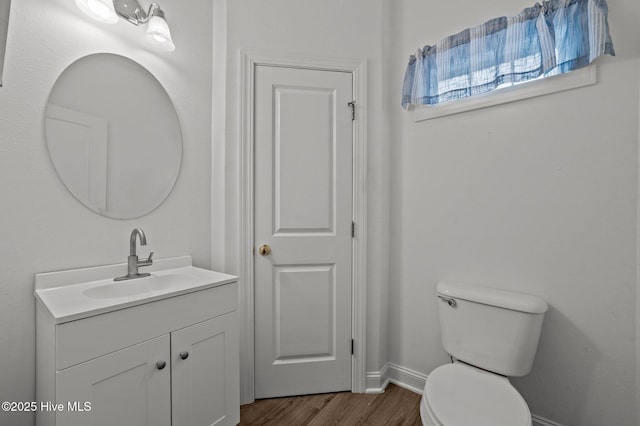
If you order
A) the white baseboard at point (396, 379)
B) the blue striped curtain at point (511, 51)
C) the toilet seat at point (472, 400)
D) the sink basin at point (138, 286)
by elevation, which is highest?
the blue striped curtain at point (511, 51)

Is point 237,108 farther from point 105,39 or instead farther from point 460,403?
point 460,403

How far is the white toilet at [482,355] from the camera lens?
106 centimetres

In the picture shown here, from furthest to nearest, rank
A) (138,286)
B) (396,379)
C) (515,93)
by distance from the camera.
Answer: (396,379) → (515,93) → (138,286)

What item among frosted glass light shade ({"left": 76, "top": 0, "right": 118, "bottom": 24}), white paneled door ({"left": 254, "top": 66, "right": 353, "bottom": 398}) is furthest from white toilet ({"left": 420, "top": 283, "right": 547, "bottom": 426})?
frosted glass light shade ({"left": 76, "top": 0, "right": 118, "bottom": 24})

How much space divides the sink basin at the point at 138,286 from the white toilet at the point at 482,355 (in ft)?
3.90

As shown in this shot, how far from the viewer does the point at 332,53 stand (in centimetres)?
178

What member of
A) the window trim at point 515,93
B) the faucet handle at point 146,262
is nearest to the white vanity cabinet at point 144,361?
the faucet handle at point 146,262

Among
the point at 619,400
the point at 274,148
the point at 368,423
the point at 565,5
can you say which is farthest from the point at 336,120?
the point at 619,400

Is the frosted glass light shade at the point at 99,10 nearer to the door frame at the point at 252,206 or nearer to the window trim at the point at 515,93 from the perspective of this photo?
the door frame at the point at 252,206

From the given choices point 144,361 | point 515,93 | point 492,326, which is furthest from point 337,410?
point 515,93

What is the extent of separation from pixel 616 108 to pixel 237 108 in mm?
1835

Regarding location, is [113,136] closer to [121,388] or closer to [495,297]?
[121,388]

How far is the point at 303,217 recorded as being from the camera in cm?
176

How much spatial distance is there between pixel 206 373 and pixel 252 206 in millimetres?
863
